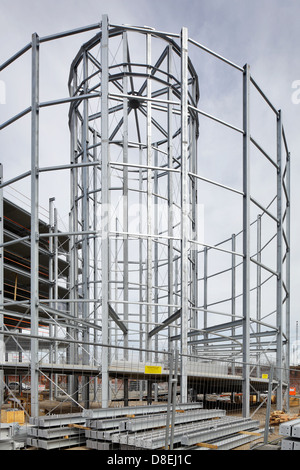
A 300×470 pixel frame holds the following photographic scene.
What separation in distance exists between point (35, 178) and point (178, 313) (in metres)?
6.28

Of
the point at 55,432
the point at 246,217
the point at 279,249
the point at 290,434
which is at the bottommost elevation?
the point at 55,432

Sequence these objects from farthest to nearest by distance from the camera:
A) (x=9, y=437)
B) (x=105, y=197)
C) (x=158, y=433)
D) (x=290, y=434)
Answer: (x=105, y=197), (x=158, y=433), (x=9, y=437), (x=290, y=434)

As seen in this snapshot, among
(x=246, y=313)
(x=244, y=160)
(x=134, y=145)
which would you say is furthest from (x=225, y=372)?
(x=134, y=145)

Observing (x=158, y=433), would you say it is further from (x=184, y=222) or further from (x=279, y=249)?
(x=279, y=249)

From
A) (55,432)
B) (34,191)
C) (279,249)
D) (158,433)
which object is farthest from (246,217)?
(55,432)

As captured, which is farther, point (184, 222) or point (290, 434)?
point (184, 222)

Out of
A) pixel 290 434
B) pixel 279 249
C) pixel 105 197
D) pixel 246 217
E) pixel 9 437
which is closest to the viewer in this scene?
pixel 290 434

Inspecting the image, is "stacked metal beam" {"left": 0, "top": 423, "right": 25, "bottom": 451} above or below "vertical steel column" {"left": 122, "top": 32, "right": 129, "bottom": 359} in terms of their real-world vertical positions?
below

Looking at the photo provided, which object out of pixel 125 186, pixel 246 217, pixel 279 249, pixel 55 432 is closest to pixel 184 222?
pixel 246 217

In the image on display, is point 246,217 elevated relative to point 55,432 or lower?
elevated

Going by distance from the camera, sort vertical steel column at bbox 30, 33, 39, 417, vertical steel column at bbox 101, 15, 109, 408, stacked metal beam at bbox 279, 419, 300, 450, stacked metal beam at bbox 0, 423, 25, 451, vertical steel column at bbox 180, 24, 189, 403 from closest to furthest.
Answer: stacked metal beam at bbox 279, 419, 300, 450 < stacked metal beam at bbox 0, 423, 25, 451 < vertical steel column at bbox 101, 15, 109, 408 < vertical steel column at bbox 30, 33, 39, 417 < vertical steel column at bbox 180, 24, 189, 403

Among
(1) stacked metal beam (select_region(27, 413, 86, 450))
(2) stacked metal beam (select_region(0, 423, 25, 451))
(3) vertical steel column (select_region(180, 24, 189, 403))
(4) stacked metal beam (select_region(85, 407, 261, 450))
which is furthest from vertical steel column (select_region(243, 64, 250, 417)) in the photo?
(2) stacked metal beam (select_region(0, 423, 25, 451))

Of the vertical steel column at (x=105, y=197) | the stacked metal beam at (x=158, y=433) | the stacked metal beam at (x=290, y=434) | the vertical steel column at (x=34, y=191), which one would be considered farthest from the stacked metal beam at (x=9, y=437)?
the vertical steel column at (x=34, y=191)

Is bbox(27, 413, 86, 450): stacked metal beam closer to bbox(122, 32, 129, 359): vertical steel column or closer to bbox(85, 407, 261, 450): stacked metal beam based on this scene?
bbox(85, 407, 261, 450): stacked metal beam
